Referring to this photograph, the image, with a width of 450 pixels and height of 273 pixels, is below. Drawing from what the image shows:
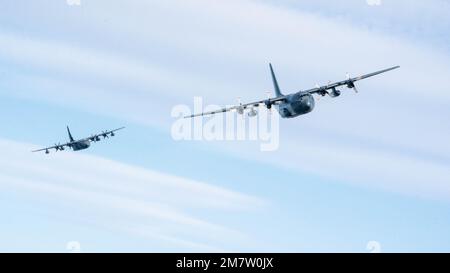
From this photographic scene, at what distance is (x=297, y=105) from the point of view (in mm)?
120000

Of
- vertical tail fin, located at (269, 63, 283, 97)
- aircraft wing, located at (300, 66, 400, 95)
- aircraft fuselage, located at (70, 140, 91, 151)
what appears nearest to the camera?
aircraft wing, located at (300, 66, 400, 95)

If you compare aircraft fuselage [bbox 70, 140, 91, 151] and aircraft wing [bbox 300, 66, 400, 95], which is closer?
aircraft wing [bbox 300, 66, 400, 95]

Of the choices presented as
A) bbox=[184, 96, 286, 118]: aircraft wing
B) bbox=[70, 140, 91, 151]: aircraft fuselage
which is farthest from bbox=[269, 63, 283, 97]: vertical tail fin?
bbox=[70, 140, 91, 151]: aircraft fuselage

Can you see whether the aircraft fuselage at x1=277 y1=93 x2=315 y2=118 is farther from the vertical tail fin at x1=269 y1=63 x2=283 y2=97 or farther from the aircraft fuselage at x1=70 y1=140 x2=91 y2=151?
the aircraft fuselage at x1=70 y1=140 x2=91 y2=151

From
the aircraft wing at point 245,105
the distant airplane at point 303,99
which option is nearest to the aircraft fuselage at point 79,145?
the aircraft wing at point 245,105

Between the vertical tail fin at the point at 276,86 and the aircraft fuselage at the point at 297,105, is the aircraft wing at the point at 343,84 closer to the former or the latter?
the aircraft fuselage at the point at 297,105

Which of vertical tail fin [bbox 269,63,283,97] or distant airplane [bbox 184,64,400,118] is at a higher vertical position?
vertical tail fin [bbox 269,63,283,97]

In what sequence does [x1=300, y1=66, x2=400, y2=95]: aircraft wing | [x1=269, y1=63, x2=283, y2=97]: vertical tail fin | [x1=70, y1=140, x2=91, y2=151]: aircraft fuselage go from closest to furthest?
[x1=300, y1=66, x2=400, y2=95]: aircraft wing
[x1=269, y1=63, x2=283, y2=97]: vertical tail fin
[x1=70, y1=140, x2=91, y2=151]: aircraft fuselage

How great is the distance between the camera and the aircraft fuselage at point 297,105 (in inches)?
4717

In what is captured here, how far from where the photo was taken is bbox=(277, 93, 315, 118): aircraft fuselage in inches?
4717
